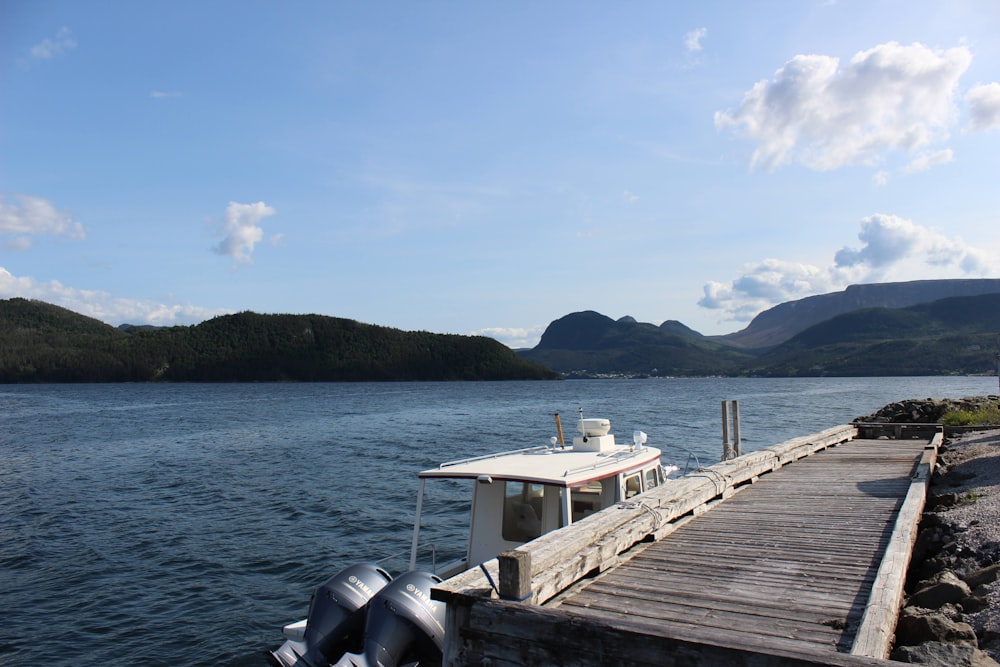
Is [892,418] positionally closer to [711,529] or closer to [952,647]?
[711,529]

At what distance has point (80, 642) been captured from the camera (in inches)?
458

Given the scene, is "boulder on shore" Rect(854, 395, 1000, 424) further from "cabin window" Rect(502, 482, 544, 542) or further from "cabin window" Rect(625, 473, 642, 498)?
"cabin window" Rect(502, 482, 544, 542)

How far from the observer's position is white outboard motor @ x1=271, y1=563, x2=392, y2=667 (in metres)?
8.08

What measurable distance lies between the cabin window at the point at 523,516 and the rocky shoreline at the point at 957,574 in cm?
514

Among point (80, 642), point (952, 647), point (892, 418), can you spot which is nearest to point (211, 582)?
point (80, 642)

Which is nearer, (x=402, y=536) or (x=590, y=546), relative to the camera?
(x=590, y=546)

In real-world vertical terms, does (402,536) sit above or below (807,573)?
below

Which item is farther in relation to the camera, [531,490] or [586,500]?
[586,500]

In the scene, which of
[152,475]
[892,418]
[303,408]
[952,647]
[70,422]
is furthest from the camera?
[303,408]

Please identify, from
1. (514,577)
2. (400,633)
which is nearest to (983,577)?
(514,577)

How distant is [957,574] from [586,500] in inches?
215

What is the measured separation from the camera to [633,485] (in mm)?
12188

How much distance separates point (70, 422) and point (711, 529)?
199 feet

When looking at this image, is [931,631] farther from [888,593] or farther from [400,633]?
[400,633]
